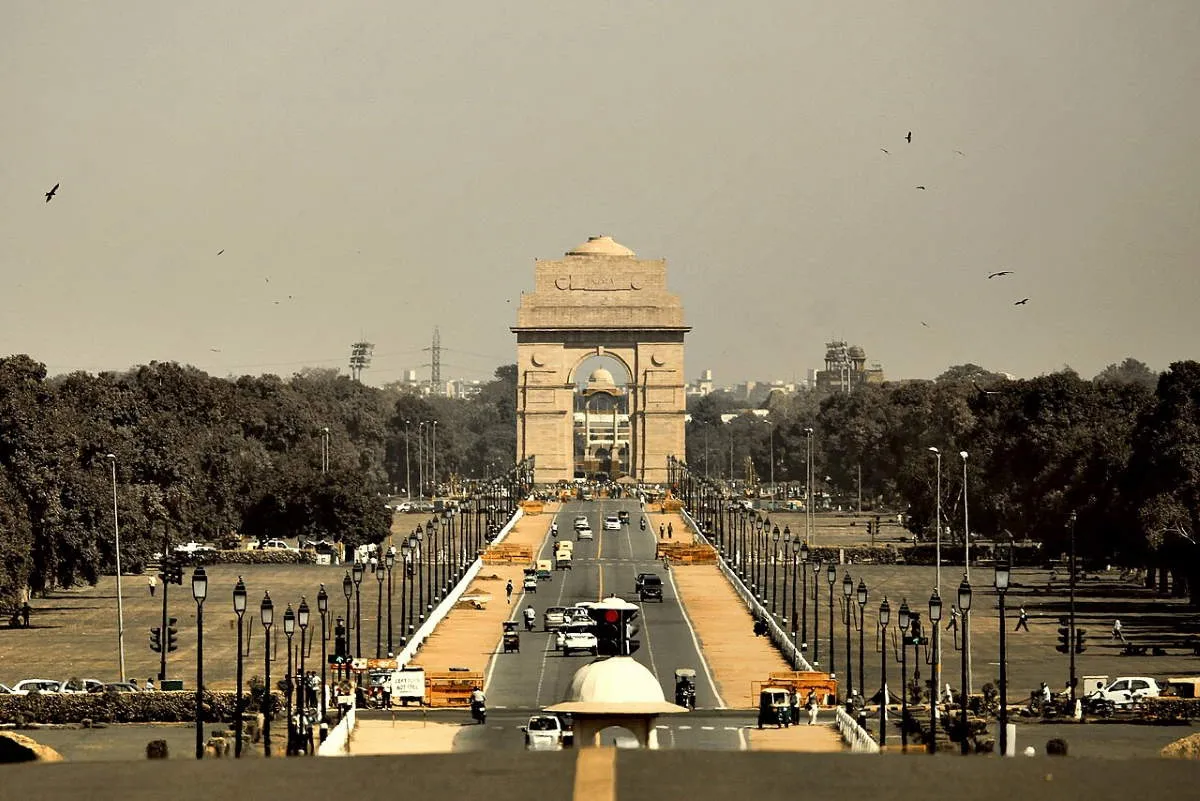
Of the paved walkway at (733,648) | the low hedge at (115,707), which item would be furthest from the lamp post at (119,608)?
the paved walkway at (733,648)

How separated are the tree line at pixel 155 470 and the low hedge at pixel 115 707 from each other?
612 inches

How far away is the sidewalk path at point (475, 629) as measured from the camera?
176 ft

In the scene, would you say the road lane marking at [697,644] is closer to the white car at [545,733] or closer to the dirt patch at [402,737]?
A: the dirt patch at [402,737]

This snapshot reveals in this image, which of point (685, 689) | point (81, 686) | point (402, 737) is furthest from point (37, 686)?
point (685, 689)

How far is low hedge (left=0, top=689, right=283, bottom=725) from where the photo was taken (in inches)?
1692

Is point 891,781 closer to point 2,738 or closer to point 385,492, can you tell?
point 2,738

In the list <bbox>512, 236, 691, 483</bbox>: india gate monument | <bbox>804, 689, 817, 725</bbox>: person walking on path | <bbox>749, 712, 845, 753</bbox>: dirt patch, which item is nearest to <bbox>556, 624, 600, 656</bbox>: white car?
<bbox>804, 689, 817, 725</bbox>: person walking on path

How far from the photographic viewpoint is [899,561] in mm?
Result: 90000

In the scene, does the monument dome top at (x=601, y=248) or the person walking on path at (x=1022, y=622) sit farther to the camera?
the monument dome top at (x=601, y=248)

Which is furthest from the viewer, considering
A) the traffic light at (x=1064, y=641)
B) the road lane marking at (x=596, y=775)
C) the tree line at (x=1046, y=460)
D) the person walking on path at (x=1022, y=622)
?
the tree line at (x=1046, y=460)

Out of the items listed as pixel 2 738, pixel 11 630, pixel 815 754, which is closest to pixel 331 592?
pixel 11 630

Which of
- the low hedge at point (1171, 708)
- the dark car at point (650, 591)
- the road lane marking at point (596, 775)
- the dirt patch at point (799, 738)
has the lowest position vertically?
the dirt patch at point (799, 738)

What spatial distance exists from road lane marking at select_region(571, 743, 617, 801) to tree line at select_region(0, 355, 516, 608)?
4345 centimetres

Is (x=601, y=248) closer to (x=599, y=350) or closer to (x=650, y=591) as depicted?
(x=599, y=350)
